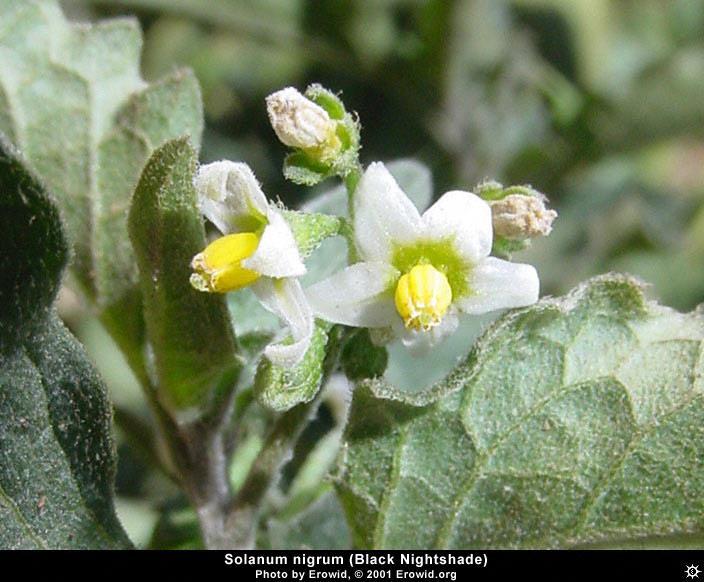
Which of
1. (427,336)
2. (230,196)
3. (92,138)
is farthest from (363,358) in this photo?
(92,138)

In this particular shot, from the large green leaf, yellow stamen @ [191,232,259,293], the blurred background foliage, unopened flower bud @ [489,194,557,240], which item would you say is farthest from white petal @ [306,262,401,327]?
the blurred background foliage

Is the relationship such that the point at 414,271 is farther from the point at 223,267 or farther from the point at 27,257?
the point at 27,257

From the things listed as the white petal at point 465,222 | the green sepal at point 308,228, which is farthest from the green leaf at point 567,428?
the green sepal at point 308,228
